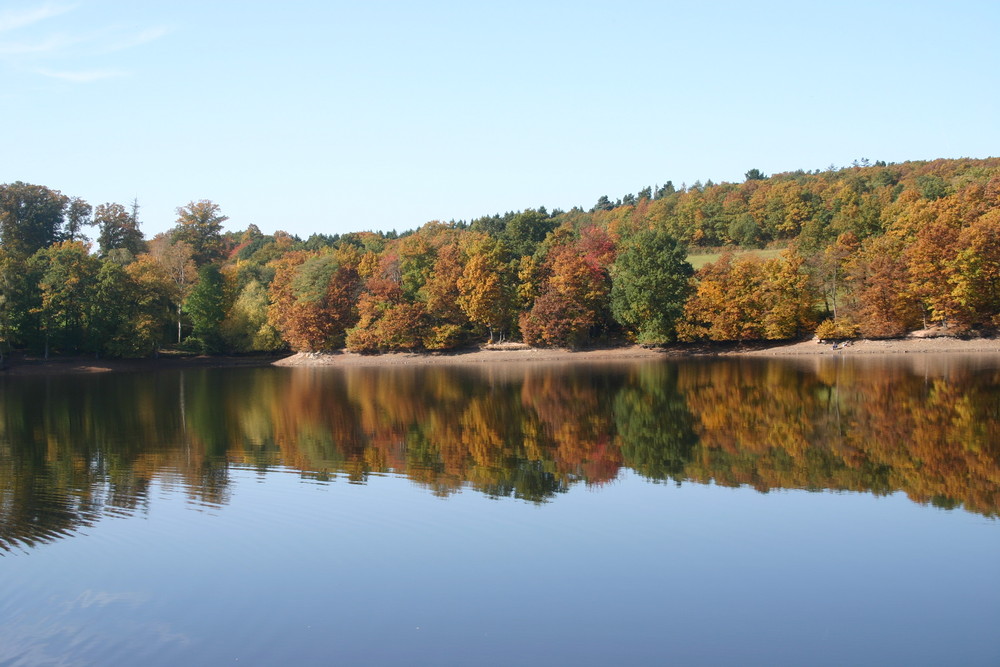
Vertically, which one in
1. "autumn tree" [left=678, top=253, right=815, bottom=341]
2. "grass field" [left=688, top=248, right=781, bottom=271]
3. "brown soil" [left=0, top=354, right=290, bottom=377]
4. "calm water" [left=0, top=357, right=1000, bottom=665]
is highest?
"grass field" [left=688, top=248, right=781, bottom=271]

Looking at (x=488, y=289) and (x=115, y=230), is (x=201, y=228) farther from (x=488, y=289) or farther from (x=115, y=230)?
(x=488, y=289)

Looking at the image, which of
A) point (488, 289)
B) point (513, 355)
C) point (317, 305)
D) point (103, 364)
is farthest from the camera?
point (317, 305)

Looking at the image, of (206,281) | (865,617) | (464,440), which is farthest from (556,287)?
(865,617)

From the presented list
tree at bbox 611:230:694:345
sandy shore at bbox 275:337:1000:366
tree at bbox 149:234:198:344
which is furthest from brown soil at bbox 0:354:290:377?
tree at bbox 611:230:694:345

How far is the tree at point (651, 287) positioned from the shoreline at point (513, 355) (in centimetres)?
194

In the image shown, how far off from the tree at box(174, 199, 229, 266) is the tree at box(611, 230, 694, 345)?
5744 centimetres

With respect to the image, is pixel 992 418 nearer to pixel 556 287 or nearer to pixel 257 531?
pixel 257 531

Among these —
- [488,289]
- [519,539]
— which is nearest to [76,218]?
[488,289]

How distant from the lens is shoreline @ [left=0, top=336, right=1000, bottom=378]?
183 ft

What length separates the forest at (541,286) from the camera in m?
58.2

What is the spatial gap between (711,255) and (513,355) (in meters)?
28.5

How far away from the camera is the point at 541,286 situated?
70.6 metres

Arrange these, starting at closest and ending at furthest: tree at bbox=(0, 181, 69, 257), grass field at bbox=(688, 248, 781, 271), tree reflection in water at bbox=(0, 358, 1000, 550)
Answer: tree reflection in water at bbox=(0, 358, 1000, 550) < grass field at bbox=(688, 248, 781, 271) < tree at bbox=(0, 181, 69, 257)

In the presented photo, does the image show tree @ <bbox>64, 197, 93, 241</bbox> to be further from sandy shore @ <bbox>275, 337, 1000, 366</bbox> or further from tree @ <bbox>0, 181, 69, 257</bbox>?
sandy shore @ <bbox>275, 337, 1000, 366</bbox>
